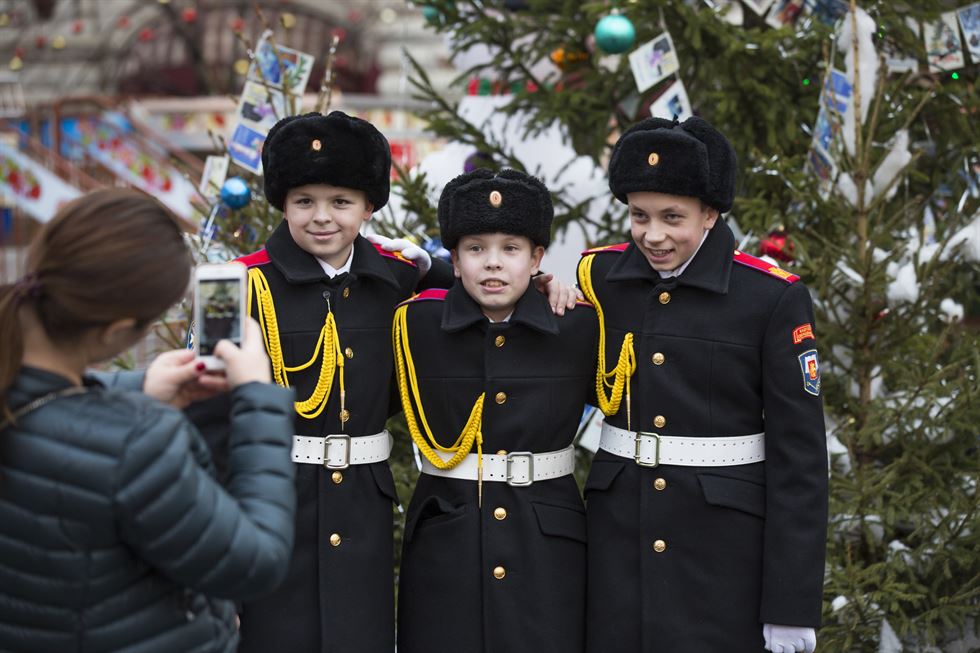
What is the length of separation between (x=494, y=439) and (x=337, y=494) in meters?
0.41

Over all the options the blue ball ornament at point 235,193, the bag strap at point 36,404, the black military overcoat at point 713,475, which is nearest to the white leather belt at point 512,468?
the black military overcoat at point 713,475

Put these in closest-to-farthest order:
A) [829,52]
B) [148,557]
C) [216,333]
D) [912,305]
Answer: [148,557]
[216,333]
[912,305]
[829,52]

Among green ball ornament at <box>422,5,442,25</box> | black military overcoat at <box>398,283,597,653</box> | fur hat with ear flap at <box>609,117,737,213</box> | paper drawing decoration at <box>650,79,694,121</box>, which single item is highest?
green ball ornament at <box>422,5,442,25</box>

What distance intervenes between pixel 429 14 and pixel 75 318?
3.55m

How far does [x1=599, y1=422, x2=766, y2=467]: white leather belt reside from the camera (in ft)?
9.68

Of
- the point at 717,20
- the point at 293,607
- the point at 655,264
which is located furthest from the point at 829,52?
the point at 293,607

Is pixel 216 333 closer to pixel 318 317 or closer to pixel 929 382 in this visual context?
pixel 318 317

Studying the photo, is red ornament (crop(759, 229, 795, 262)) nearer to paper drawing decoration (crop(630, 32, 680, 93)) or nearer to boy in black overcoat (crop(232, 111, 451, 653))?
paper drawing decoration (crop(630, 32, 680, 93))

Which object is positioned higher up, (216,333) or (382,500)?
(216,333)

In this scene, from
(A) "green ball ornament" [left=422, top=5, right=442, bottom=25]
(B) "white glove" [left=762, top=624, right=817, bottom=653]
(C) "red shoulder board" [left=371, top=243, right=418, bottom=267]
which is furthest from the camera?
(A) "green ball ornament" [left=422, top=5, right=442, bottom=25]

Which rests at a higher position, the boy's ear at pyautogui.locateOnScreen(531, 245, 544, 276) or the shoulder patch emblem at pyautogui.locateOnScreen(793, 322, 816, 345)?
the boy's ear at pyautogui.locateOnScreen(531, 245, 544, 276)

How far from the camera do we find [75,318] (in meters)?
1.96

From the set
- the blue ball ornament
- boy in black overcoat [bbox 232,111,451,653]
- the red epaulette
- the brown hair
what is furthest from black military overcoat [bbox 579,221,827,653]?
the blue ball ornament

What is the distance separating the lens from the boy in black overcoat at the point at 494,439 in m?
3.00
